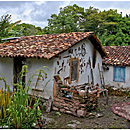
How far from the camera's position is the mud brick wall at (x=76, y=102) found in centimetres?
626

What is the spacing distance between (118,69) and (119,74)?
1.20ft

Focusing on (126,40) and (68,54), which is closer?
(68,54)

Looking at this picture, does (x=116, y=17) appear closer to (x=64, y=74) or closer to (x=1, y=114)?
(x=64, y=74)

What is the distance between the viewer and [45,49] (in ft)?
24.0

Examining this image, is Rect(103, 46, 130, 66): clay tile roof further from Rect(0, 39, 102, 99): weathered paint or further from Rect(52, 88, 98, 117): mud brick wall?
Rect(52, 88, 98, 117): mud brick wall

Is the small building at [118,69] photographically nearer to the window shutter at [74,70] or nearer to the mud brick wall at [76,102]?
the window shutter at [74,70]

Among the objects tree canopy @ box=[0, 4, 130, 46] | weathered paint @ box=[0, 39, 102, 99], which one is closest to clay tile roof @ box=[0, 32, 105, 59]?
weathered paint @ box=[0, 39, 102, 99]

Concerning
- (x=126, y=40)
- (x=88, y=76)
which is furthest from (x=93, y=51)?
(x=126, y=40)

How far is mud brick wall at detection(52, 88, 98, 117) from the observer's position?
246 inches

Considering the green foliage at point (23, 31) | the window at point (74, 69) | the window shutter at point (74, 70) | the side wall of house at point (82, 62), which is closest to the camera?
the side wall of house at point (82, 62)

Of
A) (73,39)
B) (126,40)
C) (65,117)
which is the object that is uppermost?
(126,40)

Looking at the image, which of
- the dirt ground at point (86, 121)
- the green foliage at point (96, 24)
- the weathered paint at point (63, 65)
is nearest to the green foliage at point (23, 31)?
the green foliage at point (96, 24)

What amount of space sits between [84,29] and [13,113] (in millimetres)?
23239

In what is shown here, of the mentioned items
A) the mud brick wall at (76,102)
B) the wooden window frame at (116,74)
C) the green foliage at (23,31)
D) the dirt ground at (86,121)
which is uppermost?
the green foliage at (23,31)
